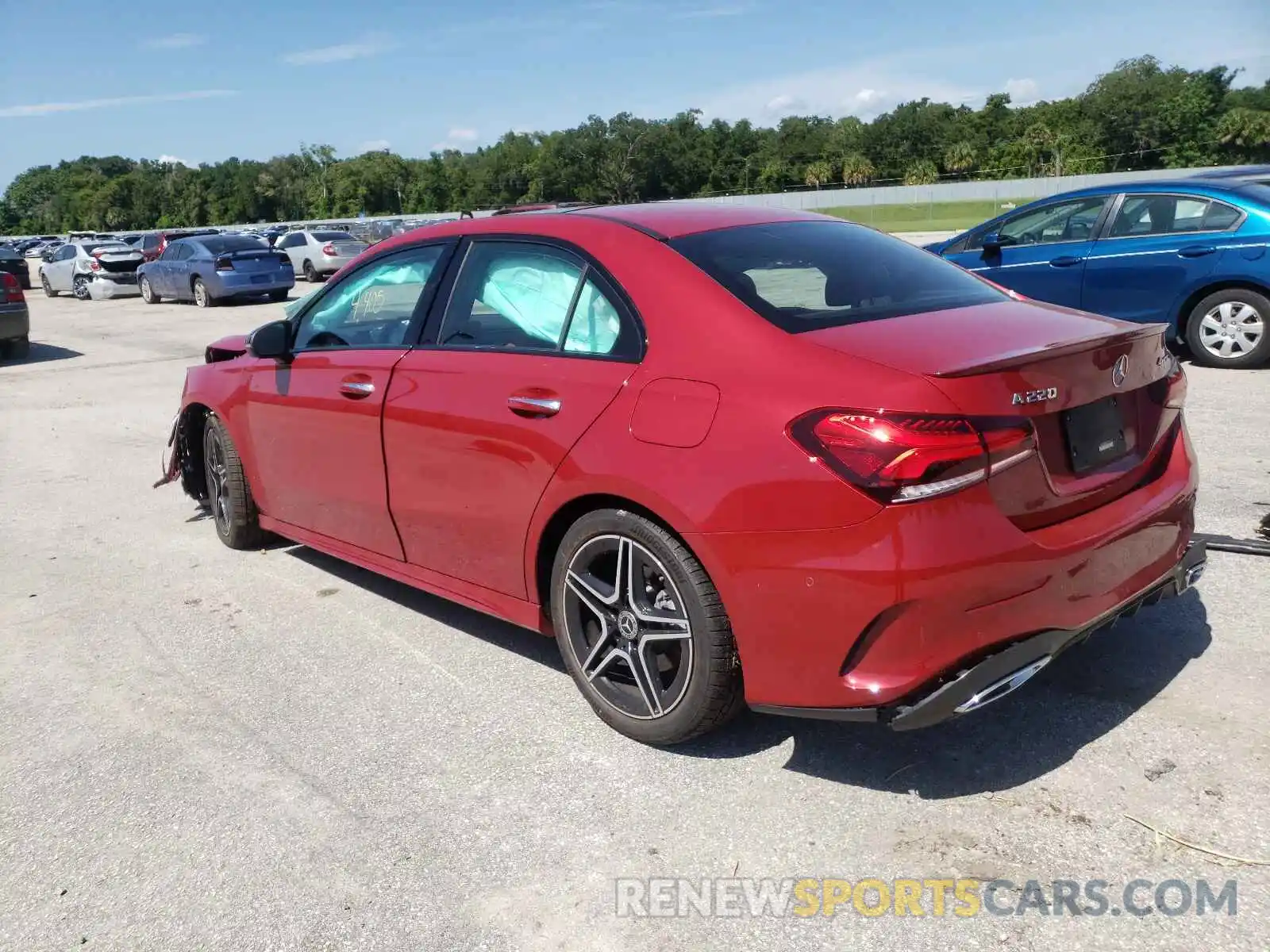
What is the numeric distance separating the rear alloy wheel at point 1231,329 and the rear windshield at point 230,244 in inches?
750

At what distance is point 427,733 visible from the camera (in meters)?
3.77

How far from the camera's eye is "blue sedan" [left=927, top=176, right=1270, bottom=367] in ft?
29.3

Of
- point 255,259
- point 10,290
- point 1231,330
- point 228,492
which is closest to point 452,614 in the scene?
point 228,492

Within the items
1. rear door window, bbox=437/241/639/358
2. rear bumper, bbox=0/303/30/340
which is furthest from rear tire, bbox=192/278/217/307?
rear door window, bbox=437/241/639/358

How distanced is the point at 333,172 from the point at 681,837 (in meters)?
114

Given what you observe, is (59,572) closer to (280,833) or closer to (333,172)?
(280,833)

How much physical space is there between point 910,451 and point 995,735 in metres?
1.21

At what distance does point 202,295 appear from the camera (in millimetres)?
23438

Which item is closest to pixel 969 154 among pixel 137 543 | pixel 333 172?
pixel 333 172

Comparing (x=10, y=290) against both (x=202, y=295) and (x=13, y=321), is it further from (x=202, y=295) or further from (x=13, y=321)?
(x=202, y=295)

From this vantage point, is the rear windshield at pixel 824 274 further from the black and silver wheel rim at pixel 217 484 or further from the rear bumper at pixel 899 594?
the black and silver wheel rim at pixel 217 484

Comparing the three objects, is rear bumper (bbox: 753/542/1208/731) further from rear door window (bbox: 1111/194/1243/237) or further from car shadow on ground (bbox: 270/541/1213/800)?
rear door window (bbox: 1111/194/1243/237)

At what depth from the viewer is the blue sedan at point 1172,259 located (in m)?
8.92

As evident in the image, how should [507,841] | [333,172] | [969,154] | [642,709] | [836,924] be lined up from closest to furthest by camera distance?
1. [836,924]
2. [507,841]
3. [642,709]
4. [969,154]
5. [333,172]
